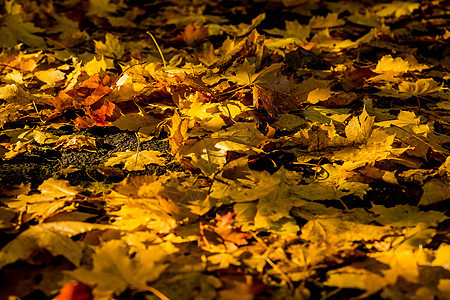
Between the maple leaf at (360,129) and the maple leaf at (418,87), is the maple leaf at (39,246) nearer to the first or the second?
the maple leaf at (360,129)

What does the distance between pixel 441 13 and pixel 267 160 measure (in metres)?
2.63

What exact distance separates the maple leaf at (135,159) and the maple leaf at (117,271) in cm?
49

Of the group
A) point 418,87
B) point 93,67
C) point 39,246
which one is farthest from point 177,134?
point 418,87

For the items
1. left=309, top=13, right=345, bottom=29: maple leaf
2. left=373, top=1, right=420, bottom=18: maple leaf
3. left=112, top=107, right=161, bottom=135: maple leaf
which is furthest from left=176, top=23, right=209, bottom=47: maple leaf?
left=373, top=1, right=420, bottom=18: maple leaf

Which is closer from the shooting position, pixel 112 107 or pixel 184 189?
pixel 184 189

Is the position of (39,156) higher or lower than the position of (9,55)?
lower

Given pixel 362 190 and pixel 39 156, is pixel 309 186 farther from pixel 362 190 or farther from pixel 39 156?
pixel 39 156

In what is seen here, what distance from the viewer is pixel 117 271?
73 centimetres

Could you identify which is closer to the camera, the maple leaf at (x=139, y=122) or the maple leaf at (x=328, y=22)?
the maple leaf at (x=139, y=122)

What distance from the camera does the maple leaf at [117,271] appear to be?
0.70 meters

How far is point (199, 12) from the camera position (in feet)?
9.84

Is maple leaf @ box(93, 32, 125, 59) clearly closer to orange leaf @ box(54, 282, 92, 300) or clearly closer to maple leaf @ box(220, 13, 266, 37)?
maple leaf @ box(220, 13, 266, 37)

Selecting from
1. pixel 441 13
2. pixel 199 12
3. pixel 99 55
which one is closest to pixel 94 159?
pixel 99 55

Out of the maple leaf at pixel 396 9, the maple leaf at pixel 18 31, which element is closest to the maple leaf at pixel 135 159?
the maple leaf at pixel 18 31
